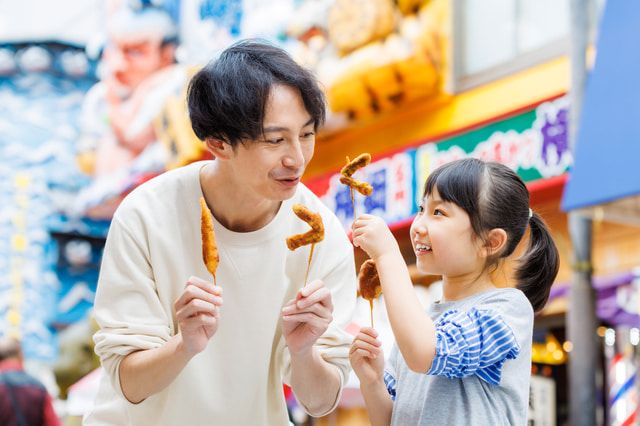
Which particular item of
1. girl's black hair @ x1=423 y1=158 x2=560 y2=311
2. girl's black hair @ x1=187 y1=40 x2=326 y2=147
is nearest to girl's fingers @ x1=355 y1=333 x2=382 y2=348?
girl's black hair @ x1=423 y1=158 x2=560 y2=311

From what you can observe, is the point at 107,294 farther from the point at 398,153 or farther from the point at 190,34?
the point at 190,34

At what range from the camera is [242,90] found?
237 centimetres

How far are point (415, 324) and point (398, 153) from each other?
765cm

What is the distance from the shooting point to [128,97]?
16969 mm

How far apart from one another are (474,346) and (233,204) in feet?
2.66

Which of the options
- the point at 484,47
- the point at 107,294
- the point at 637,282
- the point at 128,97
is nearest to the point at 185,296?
the point at 107,294

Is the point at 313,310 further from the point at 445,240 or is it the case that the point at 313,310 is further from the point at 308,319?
the point at 445,240

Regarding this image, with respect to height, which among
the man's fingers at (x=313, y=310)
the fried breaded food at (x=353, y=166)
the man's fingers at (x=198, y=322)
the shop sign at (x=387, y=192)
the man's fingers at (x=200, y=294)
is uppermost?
the shop sign at (x=387, y=192)

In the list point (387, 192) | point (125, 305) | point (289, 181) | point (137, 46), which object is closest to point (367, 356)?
point (289, 181)

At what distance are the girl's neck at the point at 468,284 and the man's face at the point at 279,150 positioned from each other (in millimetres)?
549

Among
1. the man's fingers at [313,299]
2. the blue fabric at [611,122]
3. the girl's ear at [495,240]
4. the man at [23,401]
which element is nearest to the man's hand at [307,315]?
the man's fingers at [313,299]

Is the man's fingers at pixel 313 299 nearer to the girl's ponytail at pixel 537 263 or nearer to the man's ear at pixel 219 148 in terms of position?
the man's ear at pixel 219 148

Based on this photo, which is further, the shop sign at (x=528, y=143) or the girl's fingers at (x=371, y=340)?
the shop sign at (x=528, y=143)

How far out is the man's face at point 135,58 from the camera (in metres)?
16.7
